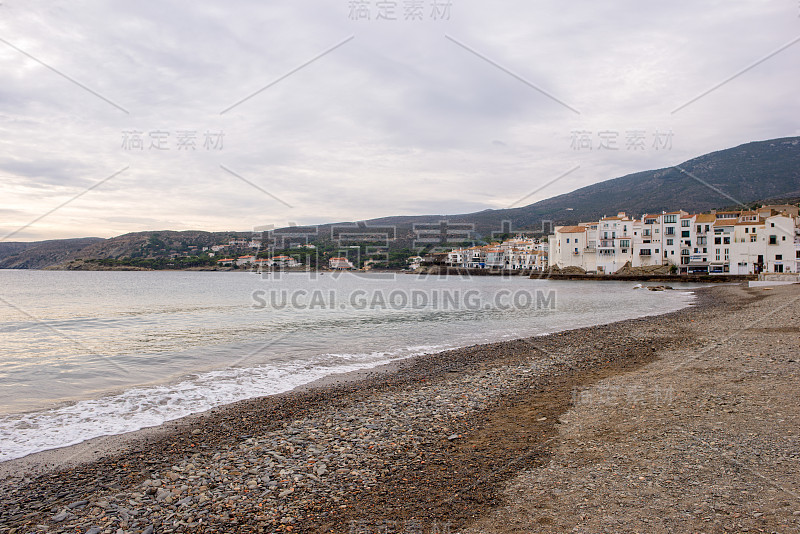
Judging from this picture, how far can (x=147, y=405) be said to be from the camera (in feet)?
27.2

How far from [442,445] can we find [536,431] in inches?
52.0

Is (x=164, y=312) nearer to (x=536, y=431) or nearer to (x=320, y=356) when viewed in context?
(x=320, y=356)

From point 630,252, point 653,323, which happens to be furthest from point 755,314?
point 630,252

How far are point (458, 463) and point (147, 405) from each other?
619 cm

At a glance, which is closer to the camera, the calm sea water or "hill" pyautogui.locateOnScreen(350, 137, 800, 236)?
the calm sea water

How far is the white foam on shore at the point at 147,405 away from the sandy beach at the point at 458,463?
0.53 m

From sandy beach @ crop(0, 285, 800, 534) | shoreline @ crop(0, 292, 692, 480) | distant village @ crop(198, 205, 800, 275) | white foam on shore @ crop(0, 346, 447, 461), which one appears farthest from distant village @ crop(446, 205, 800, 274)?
shoreline @ crop(0, 292, 692, 480)

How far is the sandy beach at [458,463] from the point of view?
12.7 feet

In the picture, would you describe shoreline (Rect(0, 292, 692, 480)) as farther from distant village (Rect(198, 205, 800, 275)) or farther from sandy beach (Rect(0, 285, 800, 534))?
distant village (Rect(198, 205, 800, 275))

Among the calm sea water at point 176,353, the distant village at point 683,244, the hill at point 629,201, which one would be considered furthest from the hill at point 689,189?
the calm sea water at point 176,353

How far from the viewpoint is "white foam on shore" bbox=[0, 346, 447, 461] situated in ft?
21.8

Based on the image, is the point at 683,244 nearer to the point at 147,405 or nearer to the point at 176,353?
the point at 176,353

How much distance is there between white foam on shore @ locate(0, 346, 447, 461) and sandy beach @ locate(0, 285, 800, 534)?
1.74 feet

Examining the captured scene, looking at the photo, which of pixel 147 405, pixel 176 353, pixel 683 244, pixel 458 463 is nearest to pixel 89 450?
pixel 147 405
